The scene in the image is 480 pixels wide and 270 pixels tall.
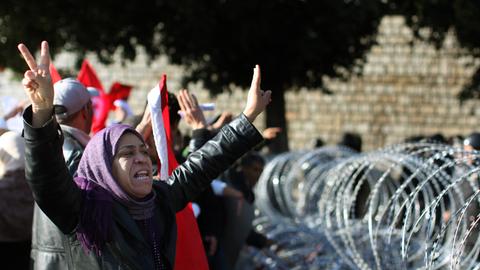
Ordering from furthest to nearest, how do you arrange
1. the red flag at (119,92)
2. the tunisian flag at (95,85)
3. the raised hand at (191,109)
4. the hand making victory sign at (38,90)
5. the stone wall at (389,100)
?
the stone wall at (389,100) → the red flag at (119,92) → the tunisian flag at (95,85) → the raised hand at (191,109) → the hand making victory sign at (38,90)

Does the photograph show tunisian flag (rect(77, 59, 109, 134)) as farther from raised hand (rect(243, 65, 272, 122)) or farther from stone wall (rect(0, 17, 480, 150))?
stone wall (rect(0, 17, 480, 150))

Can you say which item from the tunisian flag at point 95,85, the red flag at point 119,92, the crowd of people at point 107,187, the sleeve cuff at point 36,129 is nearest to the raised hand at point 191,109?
the crowd of people at point 107,187

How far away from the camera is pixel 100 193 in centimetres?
417

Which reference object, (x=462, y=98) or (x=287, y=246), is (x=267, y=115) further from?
(x=287, y=246)

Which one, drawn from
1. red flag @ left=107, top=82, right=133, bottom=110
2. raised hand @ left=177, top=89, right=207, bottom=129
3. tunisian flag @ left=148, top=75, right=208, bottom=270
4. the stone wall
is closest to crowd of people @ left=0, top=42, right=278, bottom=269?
tunisian flag @ left=148, top=75, right=208, bottom=270

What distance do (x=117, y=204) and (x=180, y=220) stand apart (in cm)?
101

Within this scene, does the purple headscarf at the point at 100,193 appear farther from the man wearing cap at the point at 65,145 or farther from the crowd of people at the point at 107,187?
the man wearing cap at the point at 65,145

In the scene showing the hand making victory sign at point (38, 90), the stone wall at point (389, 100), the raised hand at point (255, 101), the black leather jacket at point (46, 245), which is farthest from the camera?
the stone wall at point (389, 100)

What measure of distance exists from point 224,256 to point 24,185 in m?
2.55

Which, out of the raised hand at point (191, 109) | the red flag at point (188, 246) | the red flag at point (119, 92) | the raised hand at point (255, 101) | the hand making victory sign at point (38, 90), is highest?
the hand making victory sign at point (38, 90)

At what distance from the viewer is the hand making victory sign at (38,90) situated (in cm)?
384

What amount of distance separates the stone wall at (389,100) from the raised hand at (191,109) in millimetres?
19243

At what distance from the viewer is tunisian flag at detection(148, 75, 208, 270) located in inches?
197

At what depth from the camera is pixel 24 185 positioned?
555 centimetres
